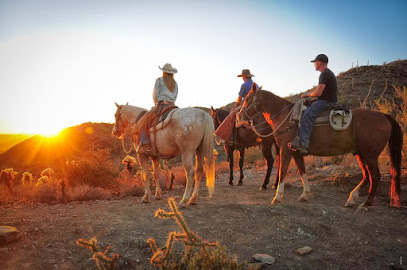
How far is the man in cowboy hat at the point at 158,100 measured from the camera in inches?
248

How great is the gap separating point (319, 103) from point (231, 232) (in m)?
3.59

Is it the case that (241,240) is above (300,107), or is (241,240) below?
below

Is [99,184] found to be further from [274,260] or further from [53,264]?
[274,260]

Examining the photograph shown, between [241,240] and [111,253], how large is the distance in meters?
1.89

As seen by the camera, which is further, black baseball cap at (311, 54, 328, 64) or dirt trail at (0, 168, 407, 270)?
black baseball cap at (311, 54, 328, 64)

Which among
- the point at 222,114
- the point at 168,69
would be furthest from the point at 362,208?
the point at 222,114

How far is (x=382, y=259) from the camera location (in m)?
3.50

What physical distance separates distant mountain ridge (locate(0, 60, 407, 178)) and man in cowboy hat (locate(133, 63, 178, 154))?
1464 centimetres

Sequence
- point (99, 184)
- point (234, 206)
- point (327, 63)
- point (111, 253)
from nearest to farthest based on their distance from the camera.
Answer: point (111, 253), point (234, 206), point (327, 63), point (99, 184)

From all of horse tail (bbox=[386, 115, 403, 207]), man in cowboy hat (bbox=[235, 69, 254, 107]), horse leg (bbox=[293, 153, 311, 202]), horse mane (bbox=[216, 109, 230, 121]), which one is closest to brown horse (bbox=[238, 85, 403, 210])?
horse tail (bbox=[386, 115, 403, 207])

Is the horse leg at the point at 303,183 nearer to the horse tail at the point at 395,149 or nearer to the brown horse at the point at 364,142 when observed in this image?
the brown horse at the point at 364,142

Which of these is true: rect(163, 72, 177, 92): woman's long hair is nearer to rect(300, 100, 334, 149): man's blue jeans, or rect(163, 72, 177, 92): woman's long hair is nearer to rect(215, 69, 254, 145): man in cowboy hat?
rect(215, 69, 254, 145): man in cowboy hat

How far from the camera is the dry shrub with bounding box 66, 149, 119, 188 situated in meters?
8.32

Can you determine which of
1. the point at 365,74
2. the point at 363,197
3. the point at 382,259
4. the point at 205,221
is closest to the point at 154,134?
the point at 205,221
